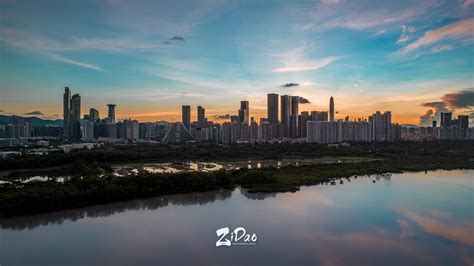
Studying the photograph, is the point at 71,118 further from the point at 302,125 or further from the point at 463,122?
the point at 463,122

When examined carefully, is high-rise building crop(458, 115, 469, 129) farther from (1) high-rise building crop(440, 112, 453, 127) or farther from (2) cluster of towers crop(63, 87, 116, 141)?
(2) cluster of towers crop(63, 87, 116, 141)

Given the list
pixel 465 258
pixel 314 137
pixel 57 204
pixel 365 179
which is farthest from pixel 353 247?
pixel 314 137

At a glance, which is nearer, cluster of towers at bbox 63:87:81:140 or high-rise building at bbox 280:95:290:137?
cluster of towers at bbox 63:87:81:140

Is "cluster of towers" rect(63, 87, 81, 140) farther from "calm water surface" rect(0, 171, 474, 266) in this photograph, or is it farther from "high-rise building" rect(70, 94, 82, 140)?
"calm water surface" rect(0, 171, 474, 266)

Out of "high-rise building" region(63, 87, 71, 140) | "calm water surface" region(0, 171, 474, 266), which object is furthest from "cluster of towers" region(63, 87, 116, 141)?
"calm water surface" region(0, 171, 474, 266)

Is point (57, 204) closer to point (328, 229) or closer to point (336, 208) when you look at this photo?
point (328, 229)

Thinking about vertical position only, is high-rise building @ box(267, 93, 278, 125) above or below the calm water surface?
above

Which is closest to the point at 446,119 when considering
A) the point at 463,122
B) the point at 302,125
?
the point at 463,122
